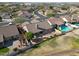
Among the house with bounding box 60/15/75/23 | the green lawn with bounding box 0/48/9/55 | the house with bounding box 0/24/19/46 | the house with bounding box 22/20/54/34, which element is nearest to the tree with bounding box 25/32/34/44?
the house with bounding box 22/20/54/34

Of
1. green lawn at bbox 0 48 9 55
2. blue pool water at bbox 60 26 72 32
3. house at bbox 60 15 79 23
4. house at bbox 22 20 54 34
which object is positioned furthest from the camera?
house at bbox 60 15 79 23

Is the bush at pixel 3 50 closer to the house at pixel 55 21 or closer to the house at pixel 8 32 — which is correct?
the house at pixel 8 32

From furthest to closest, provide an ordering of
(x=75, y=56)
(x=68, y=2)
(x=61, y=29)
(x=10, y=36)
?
1. (x=68, y=2)
2. (x=61, y=29)
3. (x=10, y=36)
4. (x=75, y=56)

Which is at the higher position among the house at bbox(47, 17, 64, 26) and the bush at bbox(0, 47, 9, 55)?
the house at bbox(47, 17, 64, 26)

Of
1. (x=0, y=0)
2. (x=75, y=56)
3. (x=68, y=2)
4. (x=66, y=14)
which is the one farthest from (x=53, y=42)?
(x=0, y=0)

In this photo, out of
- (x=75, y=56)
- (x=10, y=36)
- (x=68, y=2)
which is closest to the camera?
(x=75, y=56)

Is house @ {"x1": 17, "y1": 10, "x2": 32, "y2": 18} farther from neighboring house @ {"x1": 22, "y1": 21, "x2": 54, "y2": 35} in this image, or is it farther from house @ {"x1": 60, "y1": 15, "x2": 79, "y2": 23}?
house @ {"x1": 60, "y1": 15, "x2": 79, "y2": 23}

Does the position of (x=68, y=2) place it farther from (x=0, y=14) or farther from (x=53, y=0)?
(x=0, y=14)

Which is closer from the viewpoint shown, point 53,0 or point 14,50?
point 14,50
